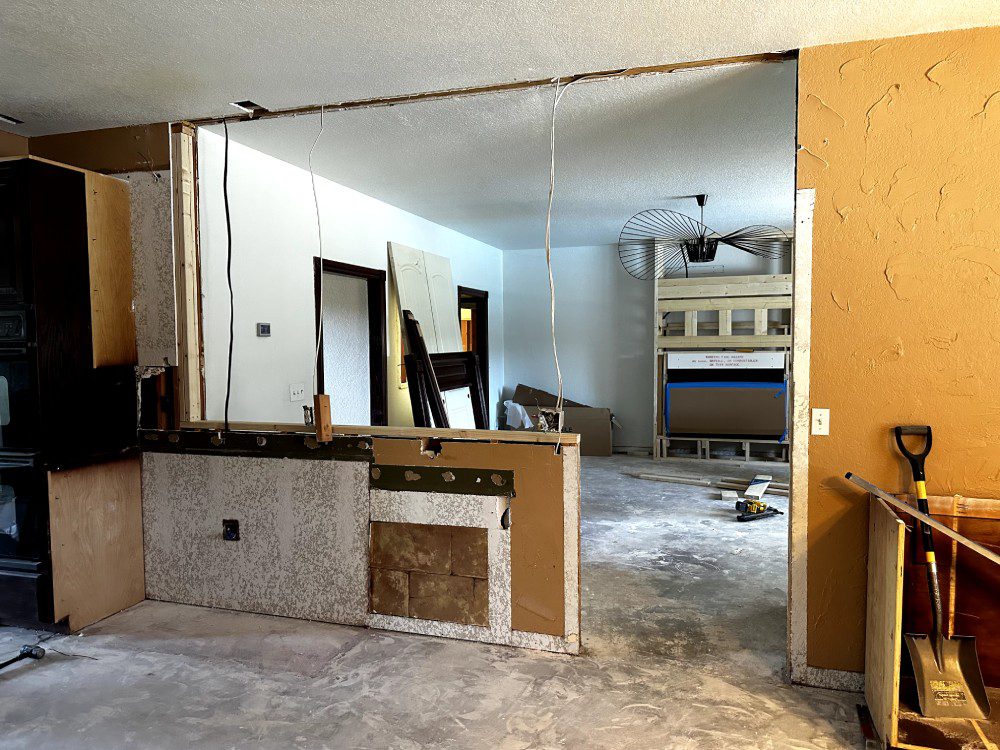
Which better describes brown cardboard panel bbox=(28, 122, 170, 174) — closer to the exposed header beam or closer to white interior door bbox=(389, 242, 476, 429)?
the exposed header beam

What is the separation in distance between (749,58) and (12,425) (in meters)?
3.35

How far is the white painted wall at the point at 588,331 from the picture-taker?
7789 millimetres

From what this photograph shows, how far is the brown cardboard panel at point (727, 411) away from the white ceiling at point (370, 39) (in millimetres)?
5012

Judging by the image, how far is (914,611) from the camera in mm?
2373

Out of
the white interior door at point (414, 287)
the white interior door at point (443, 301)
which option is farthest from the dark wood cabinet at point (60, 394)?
the white interior door at point (443, 301)

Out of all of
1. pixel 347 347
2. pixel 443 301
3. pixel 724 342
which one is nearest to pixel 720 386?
pixel 724 342

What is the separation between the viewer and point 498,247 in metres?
7.85

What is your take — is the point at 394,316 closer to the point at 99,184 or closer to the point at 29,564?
the point at 99,184

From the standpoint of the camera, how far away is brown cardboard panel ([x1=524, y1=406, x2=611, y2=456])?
7.55 meters

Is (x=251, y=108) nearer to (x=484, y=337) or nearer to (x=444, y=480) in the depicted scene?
(x=444, y=480)

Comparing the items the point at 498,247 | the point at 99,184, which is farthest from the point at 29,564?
the point at 498,247

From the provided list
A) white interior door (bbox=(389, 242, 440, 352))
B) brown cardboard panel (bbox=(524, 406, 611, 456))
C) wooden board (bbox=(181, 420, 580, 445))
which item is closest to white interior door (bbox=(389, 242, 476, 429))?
white interior door (bbox=(389, 242, 440, 352))

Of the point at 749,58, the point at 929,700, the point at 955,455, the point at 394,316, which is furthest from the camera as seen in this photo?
the point at 394,316

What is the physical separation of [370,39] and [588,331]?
5843mm
